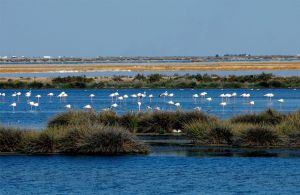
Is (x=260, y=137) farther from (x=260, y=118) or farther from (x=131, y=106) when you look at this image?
(x=131, y=106)

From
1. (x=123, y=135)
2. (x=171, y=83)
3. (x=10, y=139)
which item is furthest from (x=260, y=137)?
(x=171, y=83)

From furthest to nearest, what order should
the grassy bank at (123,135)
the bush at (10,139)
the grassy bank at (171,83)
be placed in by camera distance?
1. the grassy bank at (171,83)
2. the bush at (10,139)
3. the grassy bank at (123,135)

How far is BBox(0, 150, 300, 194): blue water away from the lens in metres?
20.4

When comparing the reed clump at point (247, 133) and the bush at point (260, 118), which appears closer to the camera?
the reed clump at point (247, 133)

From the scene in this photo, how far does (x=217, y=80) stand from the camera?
269 ft

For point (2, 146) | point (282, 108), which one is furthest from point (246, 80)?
point (2, 146)

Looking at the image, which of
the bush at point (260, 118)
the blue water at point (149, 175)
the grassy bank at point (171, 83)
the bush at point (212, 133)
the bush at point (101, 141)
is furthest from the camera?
the grassy bank at point (171, 83)

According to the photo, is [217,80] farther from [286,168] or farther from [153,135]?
[286,168]

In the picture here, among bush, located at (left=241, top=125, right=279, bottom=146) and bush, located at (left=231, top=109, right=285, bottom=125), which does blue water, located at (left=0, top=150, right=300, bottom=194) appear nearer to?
bush, located at (left=241, top=125, right=279, bottom=146)

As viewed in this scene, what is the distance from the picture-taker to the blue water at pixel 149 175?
2044cm

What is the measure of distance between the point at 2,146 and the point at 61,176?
523 cm

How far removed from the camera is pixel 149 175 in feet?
73.7

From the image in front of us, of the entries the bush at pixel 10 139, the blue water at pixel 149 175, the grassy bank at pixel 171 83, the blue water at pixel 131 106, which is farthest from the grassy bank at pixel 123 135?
the grassy bank at pixel 171 83

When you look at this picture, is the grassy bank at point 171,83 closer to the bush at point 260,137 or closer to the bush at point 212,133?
the bush at point 212,133
